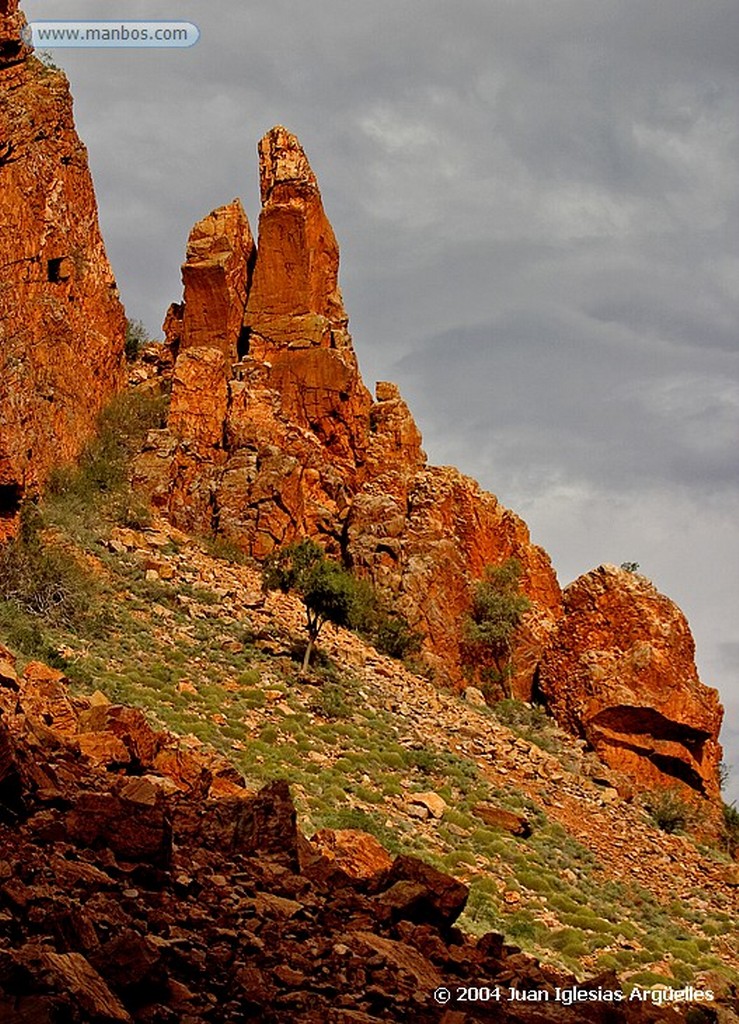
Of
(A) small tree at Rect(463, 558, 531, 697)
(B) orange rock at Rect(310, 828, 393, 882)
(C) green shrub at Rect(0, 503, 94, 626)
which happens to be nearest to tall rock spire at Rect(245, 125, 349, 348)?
(A) small tree at Rect(463, 558, 531, 697)

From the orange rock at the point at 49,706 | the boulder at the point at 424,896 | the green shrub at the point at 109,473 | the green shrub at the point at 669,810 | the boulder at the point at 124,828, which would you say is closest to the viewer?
the boulder at the point at 124,828

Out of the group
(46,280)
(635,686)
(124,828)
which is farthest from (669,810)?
(46,280)

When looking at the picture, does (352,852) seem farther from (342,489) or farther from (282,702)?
(342,489)

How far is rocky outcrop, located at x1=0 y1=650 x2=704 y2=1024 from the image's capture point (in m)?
5.96

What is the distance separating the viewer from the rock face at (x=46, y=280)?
110ft

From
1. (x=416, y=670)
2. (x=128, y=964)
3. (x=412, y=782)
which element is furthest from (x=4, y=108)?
(x=128, y=964)

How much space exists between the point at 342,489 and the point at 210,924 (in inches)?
1471

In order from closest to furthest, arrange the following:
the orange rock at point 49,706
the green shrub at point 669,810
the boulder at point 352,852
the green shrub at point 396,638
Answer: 1. the boulder at point 352,852
2. the orange rock at point 49,706
3. the green shrub at point 669,810
4. the green shrub at point 396,638

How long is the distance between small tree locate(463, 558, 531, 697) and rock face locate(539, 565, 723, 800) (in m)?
1.60

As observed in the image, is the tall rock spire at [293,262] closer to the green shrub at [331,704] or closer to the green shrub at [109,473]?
the green shrub at [109,473]

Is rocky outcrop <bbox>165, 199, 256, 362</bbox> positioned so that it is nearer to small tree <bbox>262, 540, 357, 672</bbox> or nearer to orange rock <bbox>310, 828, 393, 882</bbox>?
small tree <bbox>262, 540, 357, 672</bbox>

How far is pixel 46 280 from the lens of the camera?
3850 centimetres

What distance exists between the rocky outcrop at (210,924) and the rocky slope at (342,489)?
92.4 ft

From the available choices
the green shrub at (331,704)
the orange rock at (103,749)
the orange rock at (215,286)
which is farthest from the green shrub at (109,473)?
the orange rock at (103,749)
